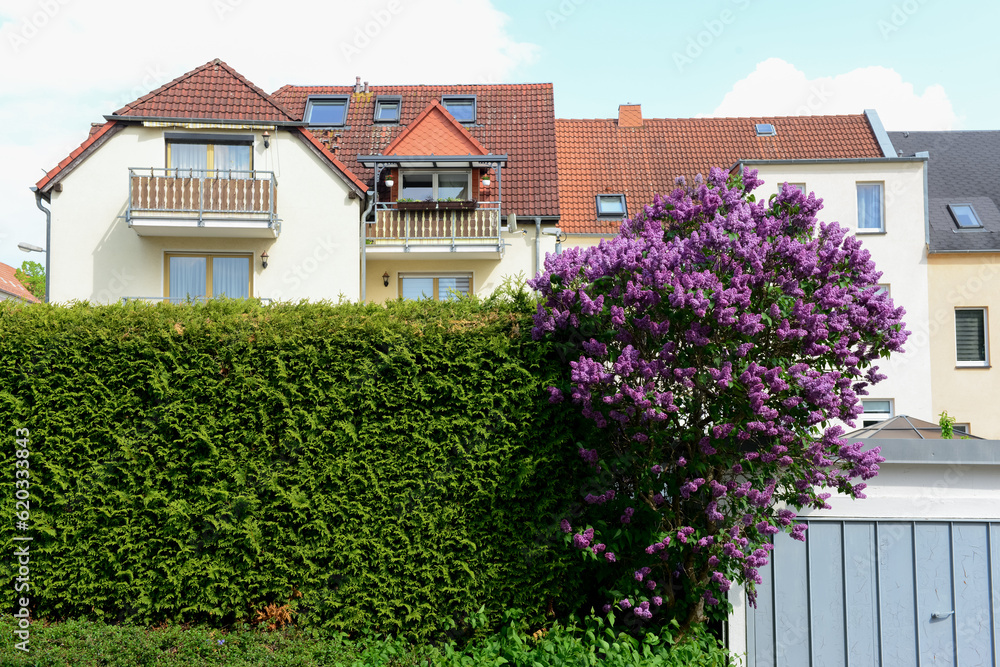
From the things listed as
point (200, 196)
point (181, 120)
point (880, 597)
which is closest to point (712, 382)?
point (880, 597)

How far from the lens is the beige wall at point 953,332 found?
21.3 m

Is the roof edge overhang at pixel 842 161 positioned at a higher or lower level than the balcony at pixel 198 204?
higher

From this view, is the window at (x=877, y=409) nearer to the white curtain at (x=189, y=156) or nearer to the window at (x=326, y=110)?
the window at (x=326, y=110)

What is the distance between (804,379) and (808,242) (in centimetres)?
151

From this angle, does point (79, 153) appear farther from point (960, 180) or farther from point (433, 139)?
point (960, 180)

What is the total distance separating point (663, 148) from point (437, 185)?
9.10 metres

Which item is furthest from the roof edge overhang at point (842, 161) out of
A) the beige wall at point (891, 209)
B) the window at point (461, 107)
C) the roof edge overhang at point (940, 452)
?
the roof edge overhang at point (940, 452)

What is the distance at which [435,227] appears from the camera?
18.2m

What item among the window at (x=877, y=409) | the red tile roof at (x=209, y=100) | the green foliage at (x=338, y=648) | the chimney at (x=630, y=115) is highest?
the chimney at (x=630, y=115)

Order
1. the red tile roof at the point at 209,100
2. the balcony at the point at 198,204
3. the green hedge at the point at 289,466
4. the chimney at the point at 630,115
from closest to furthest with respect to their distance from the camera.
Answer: the green hedge at the point at 289,466
the balcony at the point at 198,204
the red tile roof at the point at 209,100
the chimney at the point at 630,115

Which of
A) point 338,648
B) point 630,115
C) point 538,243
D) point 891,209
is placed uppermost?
point 630,115

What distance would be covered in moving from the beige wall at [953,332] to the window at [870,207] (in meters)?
1.96

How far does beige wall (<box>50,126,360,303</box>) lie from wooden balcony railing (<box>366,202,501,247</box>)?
2.95ft

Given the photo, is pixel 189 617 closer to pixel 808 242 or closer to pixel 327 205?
pixel 808 242
